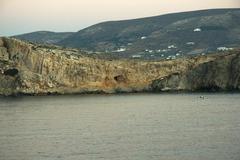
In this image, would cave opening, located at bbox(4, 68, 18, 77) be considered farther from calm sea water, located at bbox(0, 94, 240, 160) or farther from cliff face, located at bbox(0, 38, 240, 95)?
calm sea water, located at bbox(0, 94, 240, 160)

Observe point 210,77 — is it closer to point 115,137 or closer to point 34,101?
point 34,101

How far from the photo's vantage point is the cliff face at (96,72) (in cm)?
16288

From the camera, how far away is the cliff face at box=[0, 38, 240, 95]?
16288 cm

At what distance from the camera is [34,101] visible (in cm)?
14388

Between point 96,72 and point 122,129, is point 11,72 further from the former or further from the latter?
point 122,129

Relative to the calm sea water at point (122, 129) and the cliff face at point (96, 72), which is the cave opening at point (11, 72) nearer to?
the cliff face at point (96, 72)

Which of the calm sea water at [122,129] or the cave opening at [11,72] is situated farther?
the cave opening at [11,72]

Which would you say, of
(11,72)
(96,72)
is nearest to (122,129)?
(11,72)

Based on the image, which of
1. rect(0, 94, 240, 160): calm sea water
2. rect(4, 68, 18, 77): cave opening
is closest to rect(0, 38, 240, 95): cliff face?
rect(4, 68, 18, 77): cave opening

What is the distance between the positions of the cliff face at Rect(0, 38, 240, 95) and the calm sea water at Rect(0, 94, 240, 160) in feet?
64.7

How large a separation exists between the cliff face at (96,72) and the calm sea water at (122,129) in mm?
19731

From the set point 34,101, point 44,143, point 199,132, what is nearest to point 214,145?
point 199,132

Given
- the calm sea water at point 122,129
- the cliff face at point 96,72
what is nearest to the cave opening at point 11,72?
the cliff face at point 96,72

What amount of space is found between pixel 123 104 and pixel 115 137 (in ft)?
188
